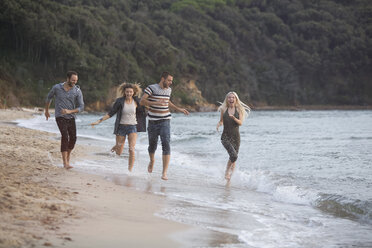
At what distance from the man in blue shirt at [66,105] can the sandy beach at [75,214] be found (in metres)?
1.37

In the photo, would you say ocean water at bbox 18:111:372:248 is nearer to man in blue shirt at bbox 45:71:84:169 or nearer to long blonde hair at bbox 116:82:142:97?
man in blue shirt at bbox 45:71:84:169

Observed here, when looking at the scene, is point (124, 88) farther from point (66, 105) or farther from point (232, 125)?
point (232, 125)

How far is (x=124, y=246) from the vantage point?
12.6 feet

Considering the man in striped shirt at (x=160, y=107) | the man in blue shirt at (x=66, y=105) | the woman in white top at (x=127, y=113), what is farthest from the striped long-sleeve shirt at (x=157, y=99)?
the man in blue shirt at (x=66, y=105)

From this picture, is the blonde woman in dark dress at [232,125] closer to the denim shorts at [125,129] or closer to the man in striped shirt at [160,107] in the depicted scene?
the man in striped shirt at [160,107]

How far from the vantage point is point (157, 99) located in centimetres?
787

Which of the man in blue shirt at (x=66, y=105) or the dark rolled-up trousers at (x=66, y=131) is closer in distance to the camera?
the man in blue shirt at (x=66, y=105)

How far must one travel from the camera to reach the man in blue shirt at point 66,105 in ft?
26.7

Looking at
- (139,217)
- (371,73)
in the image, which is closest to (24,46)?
(139,217)

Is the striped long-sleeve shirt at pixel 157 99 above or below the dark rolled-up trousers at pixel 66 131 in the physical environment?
above

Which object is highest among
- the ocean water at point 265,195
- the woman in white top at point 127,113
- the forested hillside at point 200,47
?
the forested hillside at point 200,47

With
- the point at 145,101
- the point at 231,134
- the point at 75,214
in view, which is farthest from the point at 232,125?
the point at 75,214

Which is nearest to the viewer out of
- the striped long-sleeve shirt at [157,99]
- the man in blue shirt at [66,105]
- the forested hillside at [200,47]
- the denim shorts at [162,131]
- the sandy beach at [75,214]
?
the sandy beach at [75,214]

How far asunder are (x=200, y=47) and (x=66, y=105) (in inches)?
3940
